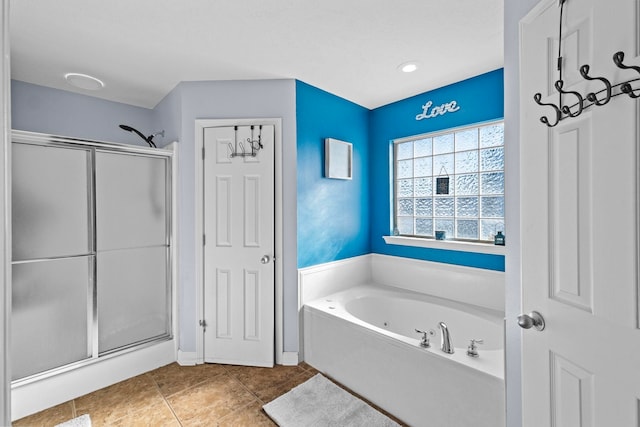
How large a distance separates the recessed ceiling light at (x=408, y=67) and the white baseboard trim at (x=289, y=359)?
247 centimetres

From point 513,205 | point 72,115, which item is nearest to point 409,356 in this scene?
point 513,205

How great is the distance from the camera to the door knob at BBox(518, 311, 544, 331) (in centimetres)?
108

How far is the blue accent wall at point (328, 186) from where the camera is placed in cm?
258

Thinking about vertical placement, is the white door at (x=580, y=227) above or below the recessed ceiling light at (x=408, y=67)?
below

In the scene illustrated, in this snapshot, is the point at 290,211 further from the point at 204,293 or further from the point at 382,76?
the point at 382,76

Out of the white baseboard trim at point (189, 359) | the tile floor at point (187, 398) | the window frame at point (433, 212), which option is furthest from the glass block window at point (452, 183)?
the white baseboard trim at point (189, 359)

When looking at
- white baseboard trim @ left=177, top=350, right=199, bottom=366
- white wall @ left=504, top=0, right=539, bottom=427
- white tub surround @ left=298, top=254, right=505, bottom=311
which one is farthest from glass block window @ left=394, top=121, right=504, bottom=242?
white baseboard trim @ left=177, top=350, right=199, bottom=366

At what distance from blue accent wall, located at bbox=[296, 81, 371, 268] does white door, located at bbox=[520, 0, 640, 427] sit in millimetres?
1699

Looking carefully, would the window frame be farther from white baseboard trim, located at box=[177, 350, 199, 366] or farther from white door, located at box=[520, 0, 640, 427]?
white baseboard trim, located at box=[177, 350, 199, 366]

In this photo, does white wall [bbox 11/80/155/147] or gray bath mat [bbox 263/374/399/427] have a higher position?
white wall [bbox 11/80/155/147]

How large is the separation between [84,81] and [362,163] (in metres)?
2.60

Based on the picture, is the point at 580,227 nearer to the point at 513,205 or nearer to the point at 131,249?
the point at 513,205

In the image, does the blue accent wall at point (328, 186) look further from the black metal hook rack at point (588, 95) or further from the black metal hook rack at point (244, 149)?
the black metal hook rack at point (588, 95)

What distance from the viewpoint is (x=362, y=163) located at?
322 centimetres
